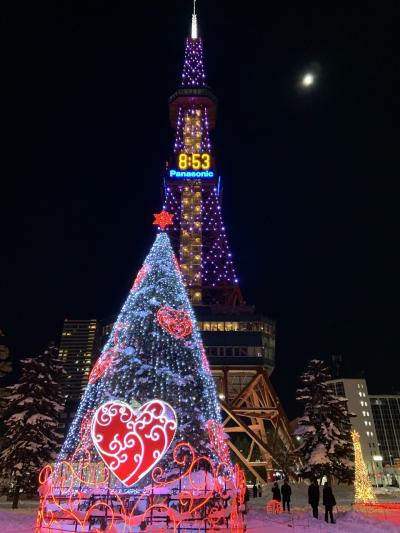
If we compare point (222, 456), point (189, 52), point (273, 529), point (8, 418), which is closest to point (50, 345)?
point (8, 418)

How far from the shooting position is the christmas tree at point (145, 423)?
34.1 feet

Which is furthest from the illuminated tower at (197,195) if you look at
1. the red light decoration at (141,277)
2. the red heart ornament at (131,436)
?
the red heart ornament at (131,436)

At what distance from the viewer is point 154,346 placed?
2012 centimetres

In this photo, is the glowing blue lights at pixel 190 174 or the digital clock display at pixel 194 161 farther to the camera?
the digital clock display at pixel 194 161

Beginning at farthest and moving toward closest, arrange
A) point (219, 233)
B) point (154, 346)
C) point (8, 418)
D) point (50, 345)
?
point (219, 233) → point (50, 345) → point (8, 418) → point (154, 346)

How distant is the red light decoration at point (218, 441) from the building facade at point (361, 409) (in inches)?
3355

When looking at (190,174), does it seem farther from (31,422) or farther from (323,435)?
(31,422)

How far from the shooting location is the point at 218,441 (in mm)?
15625

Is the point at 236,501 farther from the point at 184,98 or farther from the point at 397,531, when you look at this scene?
the point at 184,98

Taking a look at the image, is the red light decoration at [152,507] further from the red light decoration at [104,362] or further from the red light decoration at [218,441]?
the red light decoration at [104,362]

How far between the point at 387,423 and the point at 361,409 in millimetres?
7251

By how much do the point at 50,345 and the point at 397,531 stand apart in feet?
63.5

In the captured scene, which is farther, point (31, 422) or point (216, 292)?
point (216, 292)

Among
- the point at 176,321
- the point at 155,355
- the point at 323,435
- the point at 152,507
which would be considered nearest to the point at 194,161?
the point at 323,435
